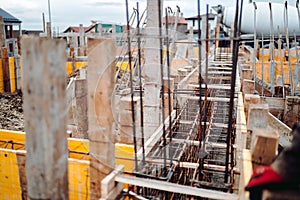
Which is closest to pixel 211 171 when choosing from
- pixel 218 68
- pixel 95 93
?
pixel 95 93

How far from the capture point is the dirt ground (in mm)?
8766

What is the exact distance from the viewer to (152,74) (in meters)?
4.54

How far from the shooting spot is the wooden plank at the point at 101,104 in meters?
2.31

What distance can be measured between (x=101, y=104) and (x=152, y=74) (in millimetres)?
2256

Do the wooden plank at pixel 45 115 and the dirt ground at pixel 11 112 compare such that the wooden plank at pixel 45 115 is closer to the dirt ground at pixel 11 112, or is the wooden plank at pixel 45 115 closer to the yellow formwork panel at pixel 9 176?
the yellow formwork panel at pixel 9 176

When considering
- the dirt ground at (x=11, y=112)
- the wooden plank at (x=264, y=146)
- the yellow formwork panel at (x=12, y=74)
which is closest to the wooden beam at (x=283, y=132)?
the wooden plank at (x=264, y=146)

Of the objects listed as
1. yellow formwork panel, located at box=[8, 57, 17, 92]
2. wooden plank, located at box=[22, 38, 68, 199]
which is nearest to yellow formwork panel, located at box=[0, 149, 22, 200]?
wooden plank, located at box=[22, 38, 68, 199]

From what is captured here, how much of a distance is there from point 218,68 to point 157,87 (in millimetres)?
5310

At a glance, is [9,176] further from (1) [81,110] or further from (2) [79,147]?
(1) [81,110]

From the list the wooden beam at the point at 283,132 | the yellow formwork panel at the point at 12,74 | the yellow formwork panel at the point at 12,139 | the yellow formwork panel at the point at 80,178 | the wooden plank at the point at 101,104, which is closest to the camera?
the wooden plank at the point at 101,104

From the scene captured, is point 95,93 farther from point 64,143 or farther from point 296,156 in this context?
point 296,156

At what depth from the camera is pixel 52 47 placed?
1591 mm

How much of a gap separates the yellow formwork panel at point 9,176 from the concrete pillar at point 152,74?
166 centimetres

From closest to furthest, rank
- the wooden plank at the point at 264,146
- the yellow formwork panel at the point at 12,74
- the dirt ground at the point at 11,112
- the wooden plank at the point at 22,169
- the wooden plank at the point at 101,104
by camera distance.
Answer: the wooden plank at the point at 264,146 < the wooden plank at the point at 101,104 < the wooden plank at the point at 22,169 < the dirt ground at the point at 11,112 < the yellow formwork panel at the point at 12,74
